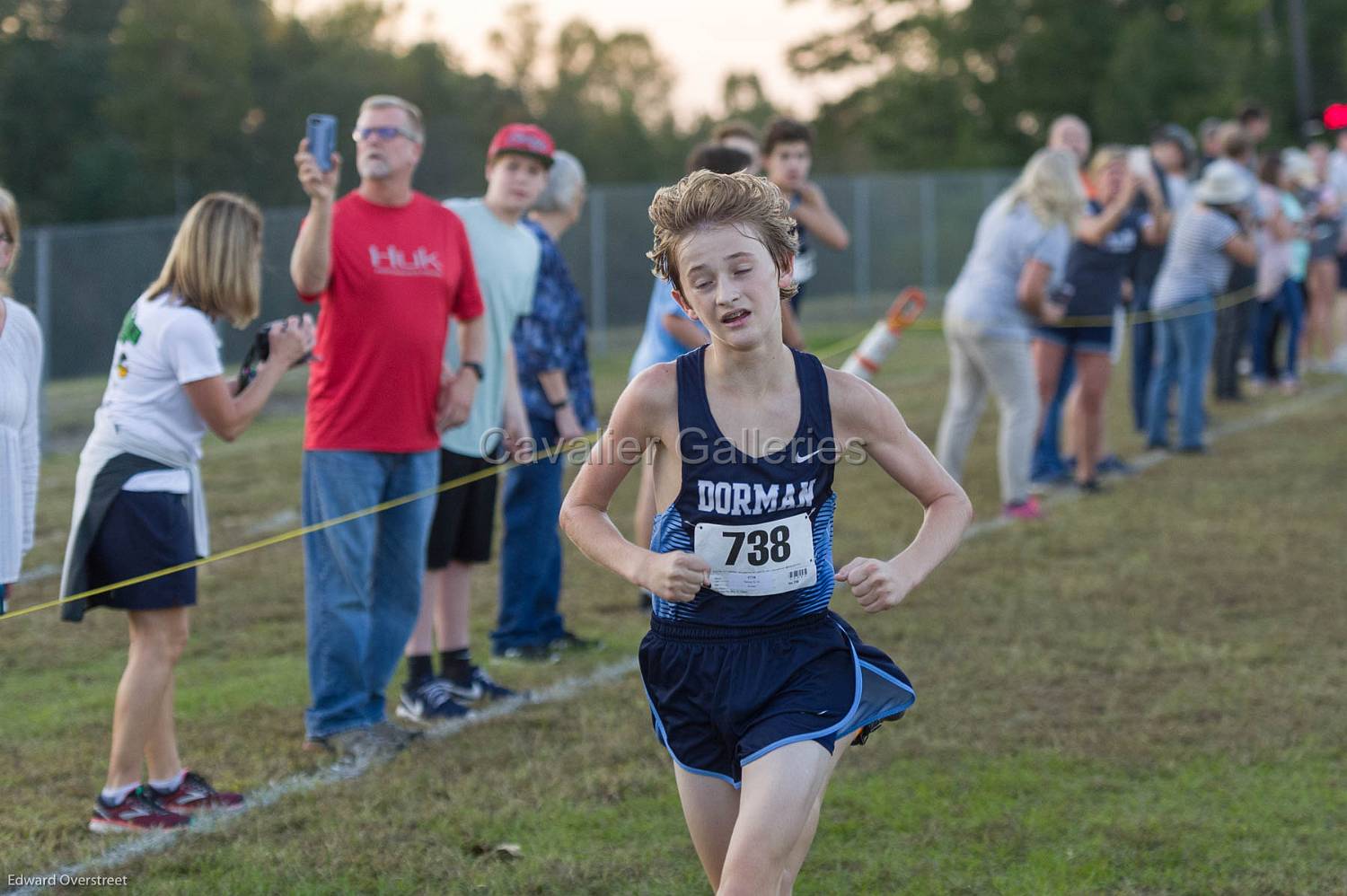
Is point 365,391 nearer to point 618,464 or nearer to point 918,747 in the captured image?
point 618,464

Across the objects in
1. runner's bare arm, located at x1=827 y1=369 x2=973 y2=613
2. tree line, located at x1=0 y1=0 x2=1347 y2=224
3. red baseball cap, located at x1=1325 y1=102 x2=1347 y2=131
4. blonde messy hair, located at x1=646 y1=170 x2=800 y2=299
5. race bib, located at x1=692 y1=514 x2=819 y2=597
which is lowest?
race bib, located at x1=692 y1=514 x2=819 y2=597

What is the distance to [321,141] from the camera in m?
4.87

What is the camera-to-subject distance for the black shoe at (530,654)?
643cm

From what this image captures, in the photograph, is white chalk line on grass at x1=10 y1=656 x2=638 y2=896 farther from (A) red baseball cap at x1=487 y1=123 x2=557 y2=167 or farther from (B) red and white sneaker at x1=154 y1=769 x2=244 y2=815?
(A) red baseball cap at x1=487 y1=123 x2=557 y2=167

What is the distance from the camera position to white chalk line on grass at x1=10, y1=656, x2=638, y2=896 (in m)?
4.27

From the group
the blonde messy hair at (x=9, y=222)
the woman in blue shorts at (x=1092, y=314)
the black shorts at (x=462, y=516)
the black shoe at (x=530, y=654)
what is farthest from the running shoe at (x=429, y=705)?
the woman in blue shorts at (x=1092, y=314)

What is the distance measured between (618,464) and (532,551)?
3.22 m

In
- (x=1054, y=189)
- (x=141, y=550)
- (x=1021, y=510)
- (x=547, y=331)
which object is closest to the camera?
(x=141, y=550)

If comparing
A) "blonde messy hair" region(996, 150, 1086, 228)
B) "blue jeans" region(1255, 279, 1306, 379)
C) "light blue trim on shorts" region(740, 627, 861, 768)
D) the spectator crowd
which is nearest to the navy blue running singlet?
"light blue trim on shorts" region(740, 627, 861, 768)

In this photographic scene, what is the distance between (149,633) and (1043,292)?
574 cm

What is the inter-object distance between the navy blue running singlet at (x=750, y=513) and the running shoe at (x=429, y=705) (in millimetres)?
2602

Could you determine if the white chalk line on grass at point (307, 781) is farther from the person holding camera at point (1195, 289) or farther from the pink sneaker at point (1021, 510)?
the person holding camera at point (1195, 289)

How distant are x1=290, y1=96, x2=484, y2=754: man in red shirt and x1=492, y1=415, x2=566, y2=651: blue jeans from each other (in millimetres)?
1071

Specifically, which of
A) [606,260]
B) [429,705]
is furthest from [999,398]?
[606,260]
